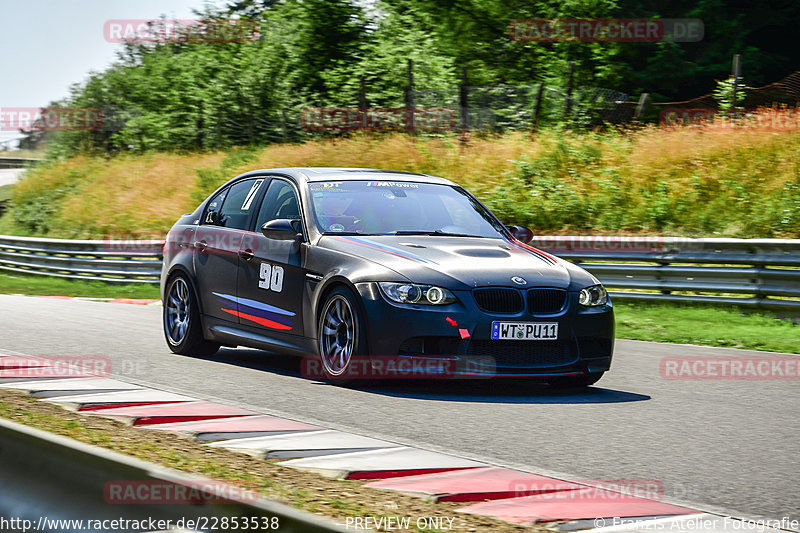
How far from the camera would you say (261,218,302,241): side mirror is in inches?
321

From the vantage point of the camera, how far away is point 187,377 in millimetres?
8242

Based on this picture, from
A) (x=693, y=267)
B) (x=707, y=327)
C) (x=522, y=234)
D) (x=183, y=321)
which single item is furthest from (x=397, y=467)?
(x=693, y=267)

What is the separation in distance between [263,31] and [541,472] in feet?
113

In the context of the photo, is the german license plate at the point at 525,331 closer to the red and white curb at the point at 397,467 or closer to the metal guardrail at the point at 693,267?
the red and white curb at the point at 397,467

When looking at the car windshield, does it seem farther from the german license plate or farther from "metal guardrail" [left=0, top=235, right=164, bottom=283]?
"metal guardrail" [left=0, top=235, right=164, bottom=283]

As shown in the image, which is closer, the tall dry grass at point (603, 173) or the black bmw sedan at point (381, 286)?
the black bmw sedan at point (381, 286)

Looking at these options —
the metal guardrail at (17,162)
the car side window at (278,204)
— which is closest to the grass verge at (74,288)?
the car side window at (278,204)

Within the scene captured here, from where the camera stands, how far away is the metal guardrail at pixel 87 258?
22.5 m

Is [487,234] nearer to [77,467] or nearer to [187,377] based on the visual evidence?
[187,377]

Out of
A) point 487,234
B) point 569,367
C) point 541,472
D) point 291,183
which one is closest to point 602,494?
point 541,472

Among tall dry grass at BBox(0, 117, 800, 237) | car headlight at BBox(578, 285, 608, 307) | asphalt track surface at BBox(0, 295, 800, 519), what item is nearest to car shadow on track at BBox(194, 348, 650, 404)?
asphalt track surface at BBox(0, 295, 800, 519)

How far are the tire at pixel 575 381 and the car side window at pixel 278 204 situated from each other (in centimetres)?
244

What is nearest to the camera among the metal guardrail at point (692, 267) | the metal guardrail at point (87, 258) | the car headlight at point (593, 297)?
the car headlight at point (593, 297)

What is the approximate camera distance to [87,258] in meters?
24.5
